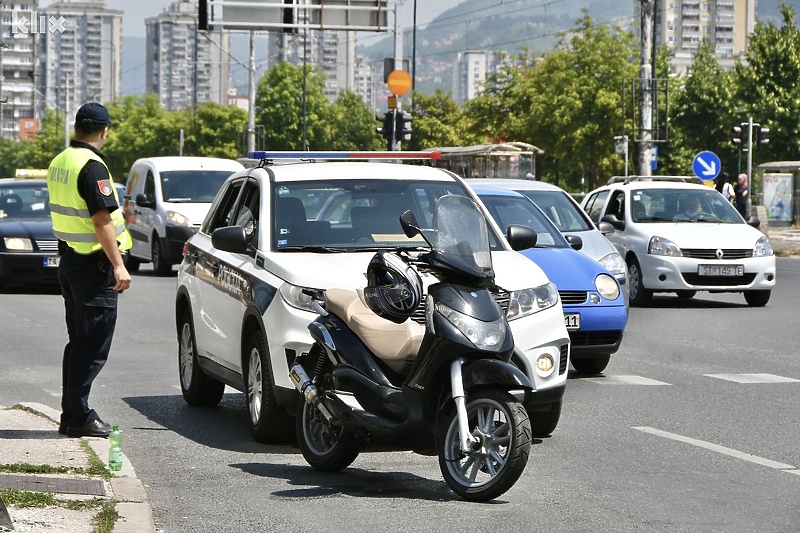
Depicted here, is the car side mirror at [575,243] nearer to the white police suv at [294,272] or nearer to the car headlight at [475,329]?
the white police suv at [294,272]

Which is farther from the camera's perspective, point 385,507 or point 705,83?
point 705,83

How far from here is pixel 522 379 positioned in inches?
258

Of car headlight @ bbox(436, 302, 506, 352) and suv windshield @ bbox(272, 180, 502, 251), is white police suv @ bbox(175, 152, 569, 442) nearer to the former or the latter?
suv windshield @ bbox(272, 180, 502, 251)

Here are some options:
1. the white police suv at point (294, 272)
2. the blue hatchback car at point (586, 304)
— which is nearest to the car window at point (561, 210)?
the blue hatchback car at point (586, 304)

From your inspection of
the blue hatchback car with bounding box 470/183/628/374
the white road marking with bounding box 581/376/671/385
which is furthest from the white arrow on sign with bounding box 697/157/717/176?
the white road marking with bounding box 581/376/671/385

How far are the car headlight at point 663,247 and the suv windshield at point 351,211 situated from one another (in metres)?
10.4

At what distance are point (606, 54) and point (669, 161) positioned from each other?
13.5 m

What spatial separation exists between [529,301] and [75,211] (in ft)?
8.36

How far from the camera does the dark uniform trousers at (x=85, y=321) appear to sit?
830 centimetres

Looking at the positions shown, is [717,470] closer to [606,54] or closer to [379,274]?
[379,274]

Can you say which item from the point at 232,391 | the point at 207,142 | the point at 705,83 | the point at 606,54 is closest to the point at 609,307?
the point at 232,391

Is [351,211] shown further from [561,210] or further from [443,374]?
[561,210]

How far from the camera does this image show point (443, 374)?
676 cm

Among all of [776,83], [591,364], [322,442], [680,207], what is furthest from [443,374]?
[776,83]
